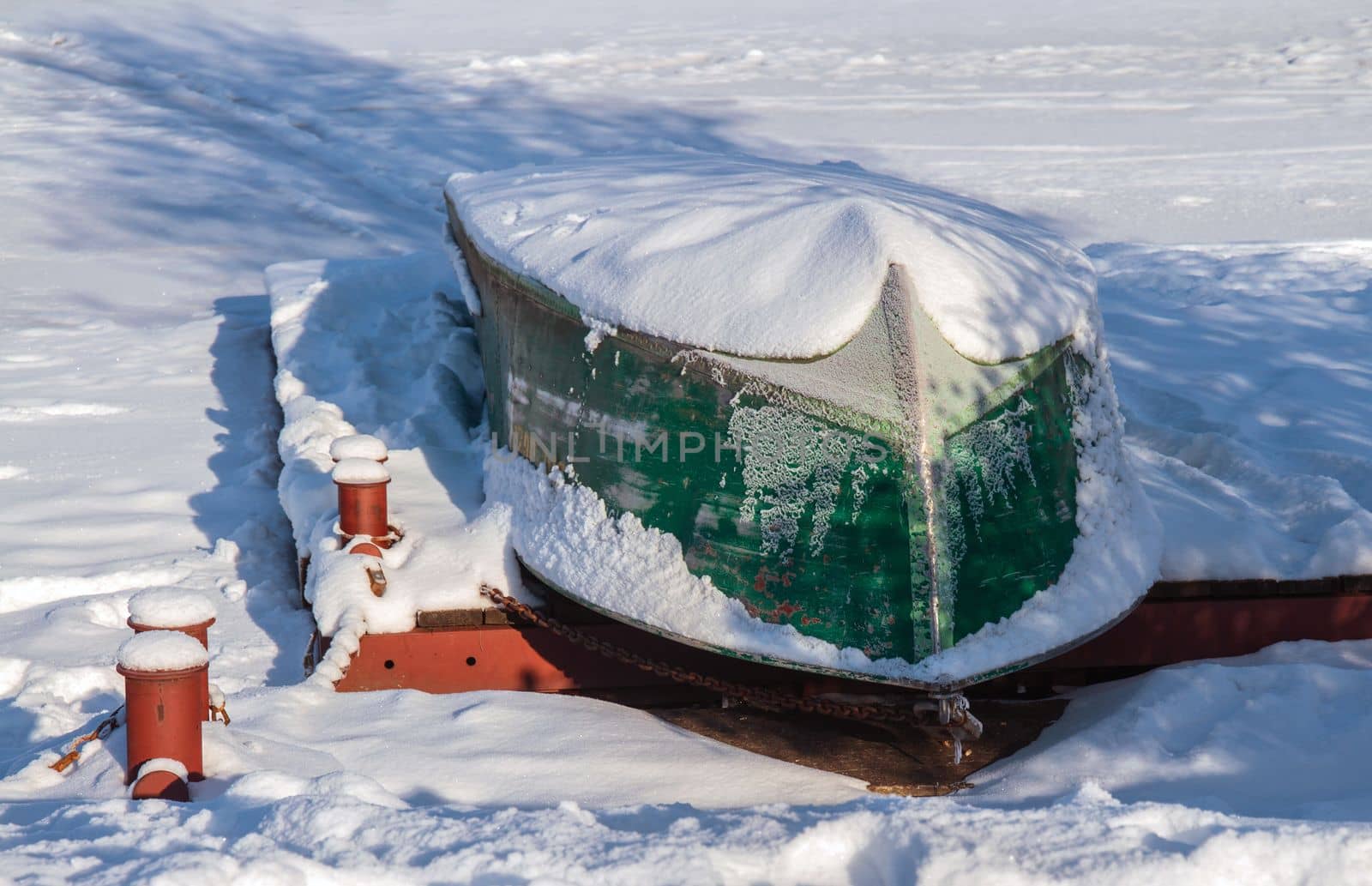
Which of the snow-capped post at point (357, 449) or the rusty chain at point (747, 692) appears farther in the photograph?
the snow-capped post at point (357, 449)

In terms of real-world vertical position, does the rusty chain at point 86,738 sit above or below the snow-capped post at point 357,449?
below

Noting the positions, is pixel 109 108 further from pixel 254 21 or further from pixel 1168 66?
pixel 1168 66

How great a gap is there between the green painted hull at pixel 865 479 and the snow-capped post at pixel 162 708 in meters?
1.33

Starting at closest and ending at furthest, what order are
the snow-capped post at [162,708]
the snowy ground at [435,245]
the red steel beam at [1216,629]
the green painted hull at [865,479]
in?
the snowy ground at [435,245] → the snow-capped post at [162,708] → the green painted hull at [865,479] → the red steel beam at [1216,629]

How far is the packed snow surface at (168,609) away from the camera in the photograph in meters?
3.24

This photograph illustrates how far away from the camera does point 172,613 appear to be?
3248 mm

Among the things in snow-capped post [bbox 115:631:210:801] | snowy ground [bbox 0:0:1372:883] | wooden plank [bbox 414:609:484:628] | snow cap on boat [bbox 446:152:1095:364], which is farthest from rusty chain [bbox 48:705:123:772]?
snow cap on boat [bbox 446:152:1095:364]

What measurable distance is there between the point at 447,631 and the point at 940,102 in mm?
11896

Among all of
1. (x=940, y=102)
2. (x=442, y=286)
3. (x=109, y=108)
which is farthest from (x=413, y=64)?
(x=442, y=286)

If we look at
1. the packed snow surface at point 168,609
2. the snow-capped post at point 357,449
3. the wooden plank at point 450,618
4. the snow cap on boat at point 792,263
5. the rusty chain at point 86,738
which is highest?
the snow cap on boat at point 792,263

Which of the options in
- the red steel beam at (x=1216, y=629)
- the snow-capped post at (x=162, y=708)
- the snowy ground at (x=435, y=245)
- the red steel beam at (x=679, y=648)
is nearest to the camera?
the snowy ground at (x=435, y=245)

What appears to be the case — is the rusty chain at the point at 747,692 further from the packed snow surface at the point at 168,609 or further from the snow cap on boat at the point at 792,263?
the packed snow surface at the point at 168,609

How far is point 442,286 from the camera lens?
25.4 ft

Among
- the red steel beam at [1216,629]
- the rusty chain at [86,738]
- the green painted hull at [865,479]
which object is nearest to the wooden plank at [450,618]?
the green painted hull at [865,479]
